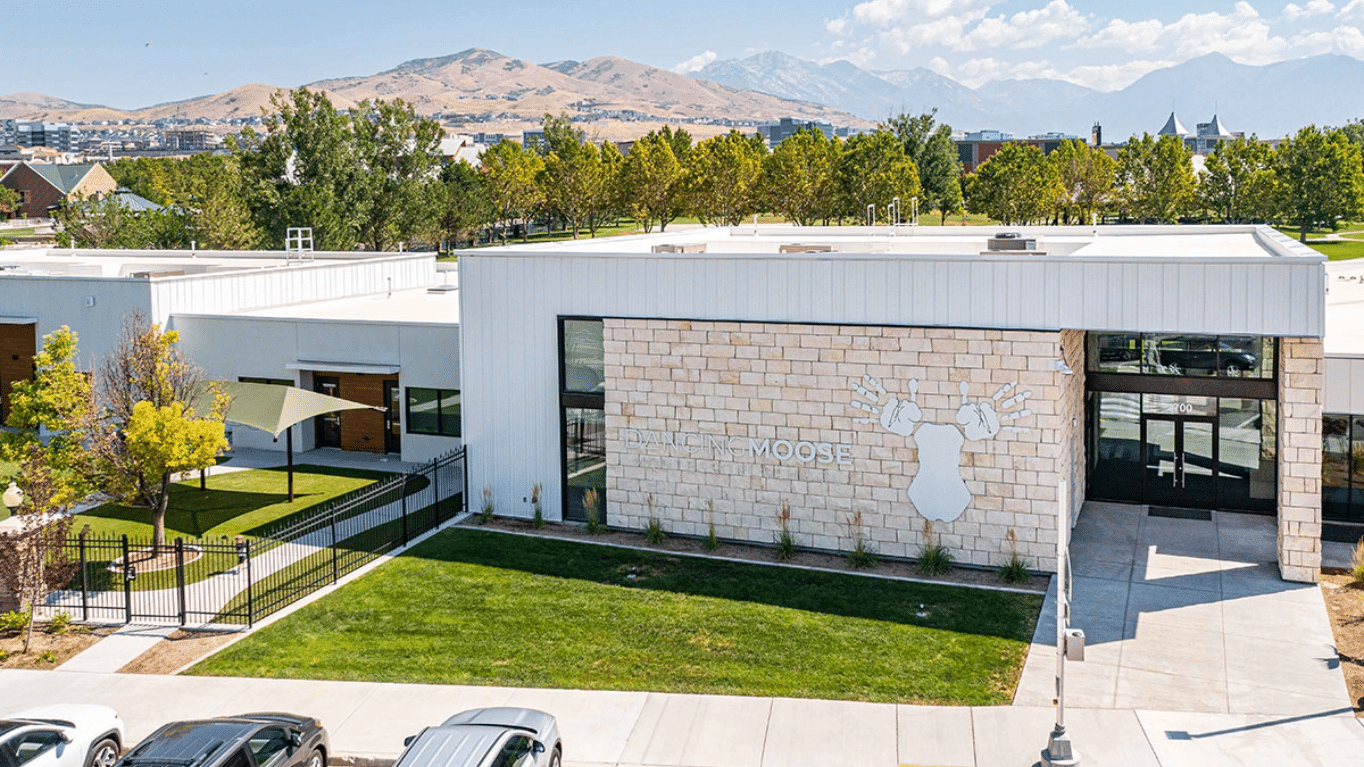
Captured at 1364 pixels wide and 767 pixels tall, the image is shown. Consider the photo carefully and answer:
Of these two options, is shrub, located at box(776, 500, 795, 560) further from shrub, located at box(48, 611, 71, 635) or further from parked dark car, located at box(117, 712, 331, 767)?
shrub, located at box(48, 611, 71, 635)

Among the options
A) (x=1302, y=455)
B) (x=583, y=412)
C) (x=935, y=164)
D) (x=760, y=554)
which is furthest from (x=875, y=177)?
(x=1302, y=455)

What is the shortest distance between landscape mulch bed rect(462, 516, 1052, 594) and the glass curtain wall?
72 cm

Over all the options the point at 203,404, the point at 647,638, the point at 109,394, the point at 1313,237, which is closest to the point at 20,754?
the point at 647,638

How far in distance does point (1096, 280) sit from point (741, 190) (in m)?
60.4

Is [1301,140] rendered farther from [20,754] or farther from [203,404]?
[20,754]

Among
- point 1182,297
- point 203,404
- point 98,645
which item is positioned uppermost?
point 1182,297

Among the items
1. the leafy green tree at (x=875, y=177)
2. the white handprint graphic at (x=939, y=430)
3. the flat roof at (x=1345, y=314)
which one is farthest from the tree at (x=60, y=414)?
the leafy green tree at (x=875, y=177)

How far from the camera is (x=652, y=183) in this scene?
284 feet

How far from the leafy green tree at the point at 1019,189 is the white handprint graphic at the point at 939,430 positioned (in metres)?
65.3

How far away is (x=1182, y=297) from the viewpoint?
2097cm

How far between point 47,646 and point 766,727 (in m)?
12.4

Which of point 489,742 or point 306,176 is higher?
point 306,176

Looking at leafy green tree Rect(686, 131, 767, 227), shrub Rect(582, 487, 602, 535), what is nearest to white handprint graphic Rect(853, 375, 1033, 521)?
shrub Rect(582, 487, 602, 535)

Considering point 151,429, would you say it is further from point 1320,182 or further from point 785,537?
point 1320,182
